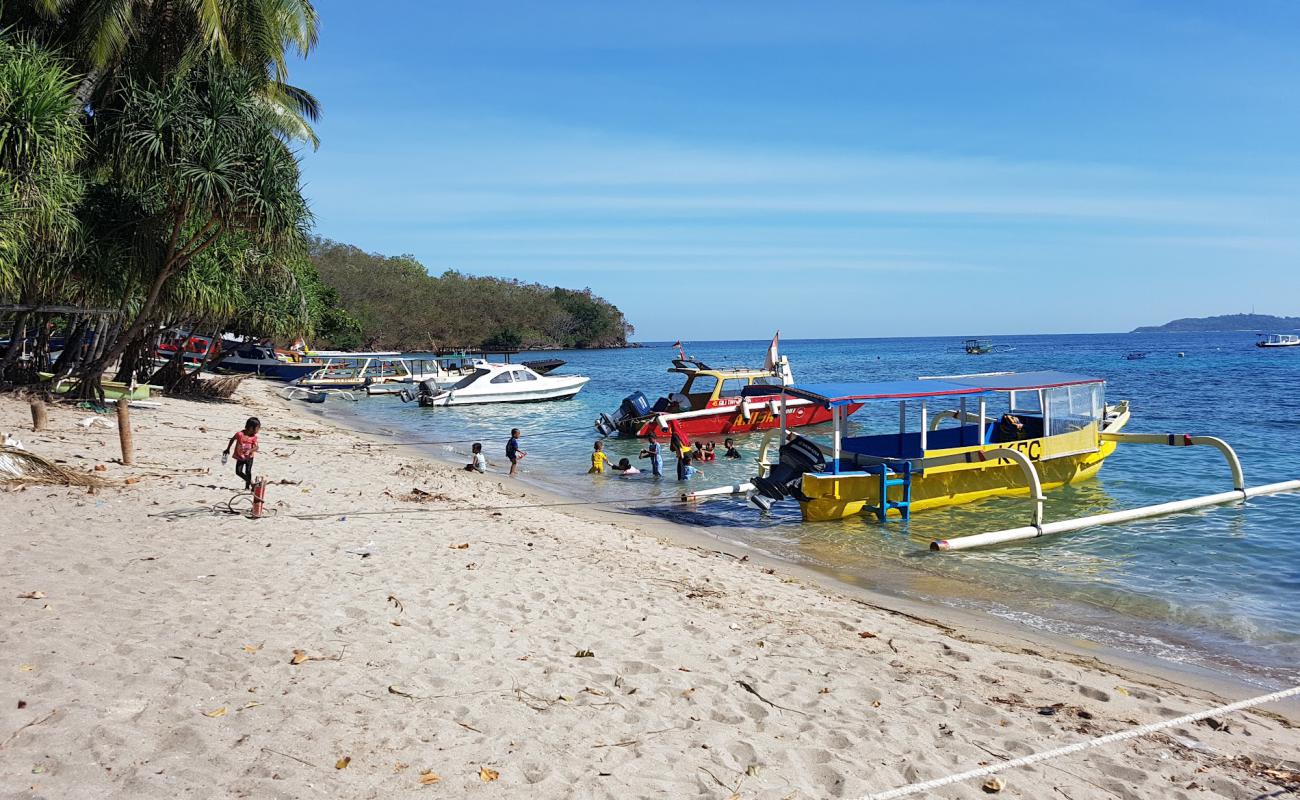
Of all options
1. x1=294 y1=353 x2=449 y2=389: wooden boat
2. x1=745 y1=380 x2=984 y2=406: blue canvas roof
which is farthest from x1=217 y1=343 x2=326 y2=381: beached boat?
x1=745 y1=380 x2=984 y2=406: blue canvas roof

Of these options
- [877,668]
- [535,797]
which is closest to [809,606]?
[877,668]

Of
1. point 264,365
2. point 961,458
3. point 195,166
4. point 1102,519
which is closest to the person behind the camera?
point 1102,519

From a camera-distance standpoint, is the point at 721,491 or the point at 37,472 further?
the point at 721,491

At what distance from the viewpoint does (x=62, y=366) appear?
22.7m

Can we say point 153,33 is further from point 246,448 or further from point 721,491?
point 721,491

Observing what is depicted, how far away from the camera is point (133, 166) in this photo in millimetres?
17266

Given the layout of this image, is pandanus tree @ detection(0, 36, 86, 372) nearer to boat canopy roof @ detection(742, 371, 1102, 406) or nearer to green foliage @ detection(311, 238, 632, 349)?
boat canopy roof @ detection(742, 371, 1102, 406)

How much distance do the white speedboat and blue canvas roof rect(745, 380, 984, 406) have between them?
21836mm

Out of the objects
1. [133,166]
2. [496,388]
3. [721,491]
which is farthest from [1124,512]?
[496,388]

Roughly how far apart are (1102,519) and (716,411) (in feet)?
40.6

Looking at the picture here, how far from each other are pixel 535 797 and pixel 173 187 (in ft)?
55.5

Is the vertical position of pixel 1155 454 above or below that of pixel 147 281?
below

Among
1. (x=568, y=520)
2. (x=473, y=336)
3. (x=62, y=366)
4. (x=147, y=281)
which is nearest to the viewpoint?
(x=568, y=520)

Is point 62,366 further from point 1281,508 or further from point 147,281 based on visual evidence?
point 1281,508
